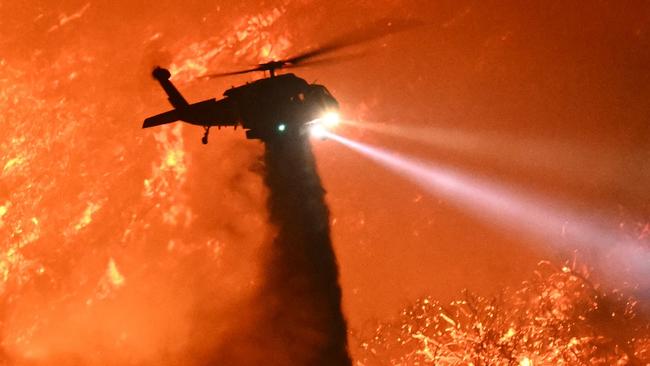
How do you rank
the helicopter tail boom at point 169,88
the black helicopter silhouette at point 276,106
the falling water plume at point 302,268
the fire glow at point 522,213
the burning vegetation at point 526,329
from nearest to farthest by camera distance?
the black helicopter silhouette at point 276,106, the burning vegetation at point 526,329, the helicopter tail boom at point 169,88, the fire glow at point 522,213, the falling water plume at point 302,268

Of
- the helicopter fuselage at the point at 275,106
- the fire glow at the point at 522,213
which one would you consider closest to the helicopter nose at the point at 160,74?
the helicopter fuselage at the point at 275,106

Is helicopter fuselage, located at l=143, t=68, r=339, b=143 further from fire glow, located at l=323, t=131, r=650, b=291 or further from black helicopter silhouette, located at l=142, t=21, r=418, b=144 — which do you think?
fire glow, located at l=323, t=131, r=650, b=291

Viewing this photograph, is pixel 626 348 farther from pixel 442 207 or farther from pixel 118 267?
pixel 118 267

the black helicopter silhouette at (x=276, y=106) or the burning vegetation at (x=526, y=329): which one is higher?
the black helicopter silhouette at (x=276, y=106)

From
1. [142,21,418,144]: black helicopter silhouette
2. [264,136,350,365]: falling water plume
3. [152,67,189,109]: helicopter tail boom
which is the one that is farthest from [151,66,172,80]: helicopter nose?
[264,136,350,365]: falling water plume

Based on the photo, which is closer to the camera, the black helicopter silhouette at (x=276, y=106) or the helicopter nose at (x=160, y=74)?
the black helicopter silhouette at (x=276, y=106)

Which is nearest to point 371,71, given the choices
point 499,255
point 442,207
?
point 442,207

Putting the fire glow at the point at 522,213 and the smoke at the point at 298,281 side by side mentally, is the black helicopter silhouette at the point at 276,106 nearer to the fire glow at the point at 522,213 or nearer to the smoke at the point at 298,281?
the smoke at the point at 298,281

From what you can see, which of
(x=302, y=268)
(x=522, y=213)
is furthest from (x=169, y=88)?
(x=522, y=213)
